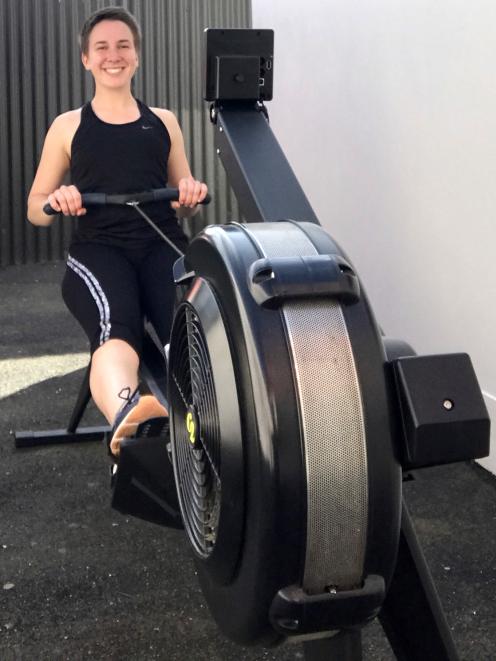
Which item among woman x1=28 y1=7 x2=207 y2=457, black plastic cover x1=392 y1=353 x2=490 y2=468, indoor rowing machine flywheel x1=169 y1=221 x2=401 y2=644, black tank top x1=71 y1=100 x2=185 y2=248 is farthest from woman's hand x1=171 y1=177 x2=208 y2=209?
black plastic cover x1=392 y1=353 x2=490 y2=468

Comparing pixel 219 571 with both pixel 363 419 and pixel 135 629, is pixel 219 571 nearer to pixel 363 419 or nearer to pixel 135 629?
pixel 363 419

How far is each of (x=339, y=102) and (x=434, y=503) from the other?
1920 millimetres

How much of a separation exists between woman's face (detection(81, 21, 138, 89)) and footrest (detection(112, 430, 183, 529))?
1261 mm

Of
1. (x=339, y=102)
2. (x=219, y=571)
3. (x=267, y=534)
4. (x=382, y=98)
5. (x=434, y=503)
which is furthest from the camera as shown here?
(x=339, y=102)

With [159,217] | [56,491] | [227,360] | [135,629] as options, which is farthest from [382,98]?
[227,360]

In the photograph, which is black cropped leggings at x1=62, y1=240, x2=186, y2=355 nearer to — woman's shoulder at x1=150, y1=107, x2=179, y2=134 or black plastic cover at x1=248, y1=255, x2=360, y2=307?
woman's shoulder at x1=150, y1=107, x2=179, y2=134

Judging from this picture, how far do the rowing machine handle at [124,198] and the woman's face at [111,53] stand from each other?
0.47 metres

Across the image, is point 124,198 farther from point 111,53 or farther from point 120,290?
point 111,53

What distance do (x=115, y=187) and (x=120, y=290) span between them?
34 centimetres

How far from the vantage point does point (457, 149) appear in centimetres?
288

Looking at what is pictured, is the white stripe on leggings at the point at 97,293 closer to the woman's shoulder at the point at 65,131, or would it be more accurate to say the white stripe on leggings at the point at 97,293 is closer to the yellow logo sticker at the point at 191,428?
the woman's shoulder at the point at 65,131

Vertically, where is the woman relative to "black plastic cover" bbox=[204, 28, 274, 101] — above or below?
below

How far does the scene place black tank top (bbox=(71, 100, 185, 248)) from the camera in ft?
8.24

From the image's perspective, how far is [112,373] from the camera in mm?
2145
